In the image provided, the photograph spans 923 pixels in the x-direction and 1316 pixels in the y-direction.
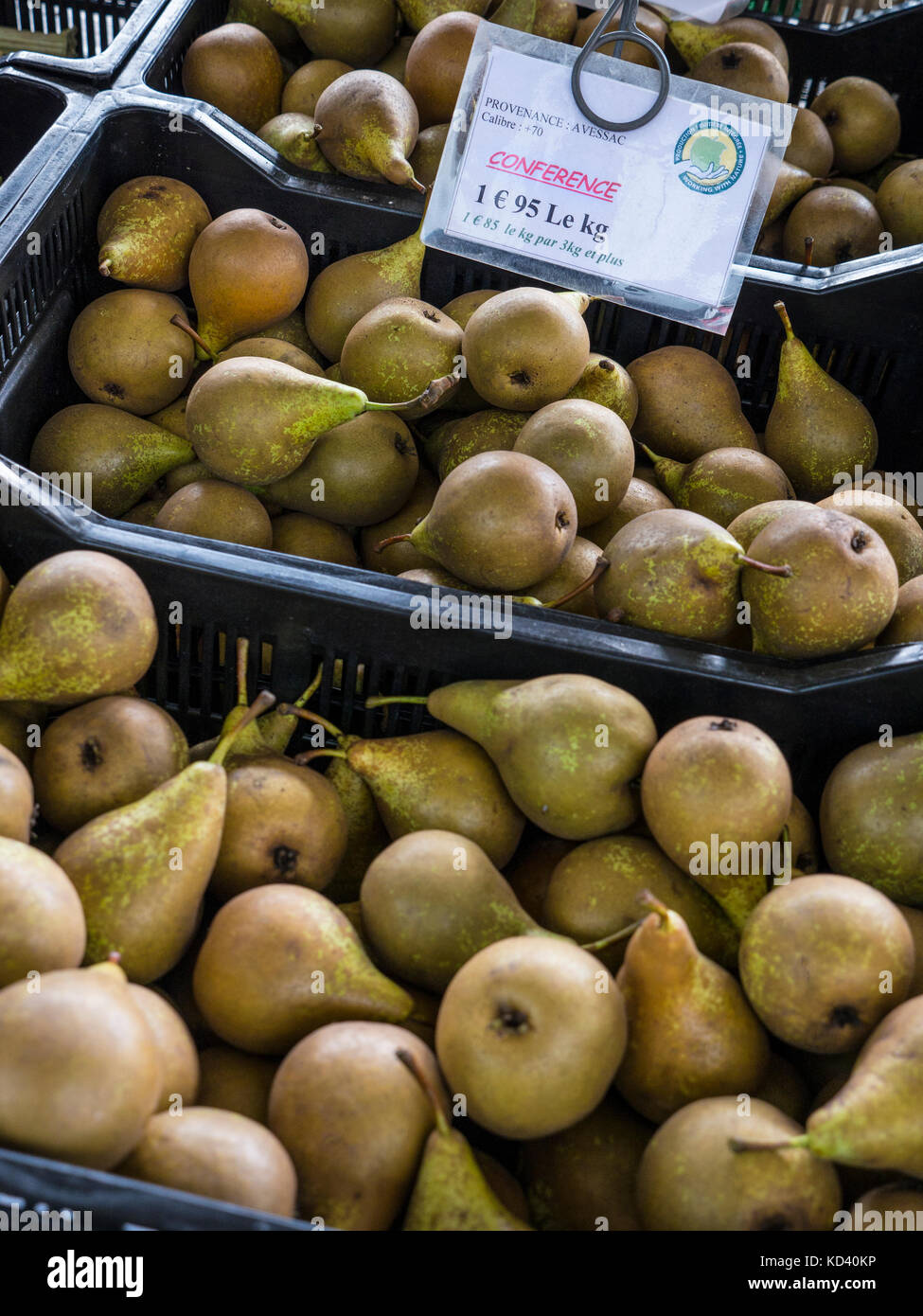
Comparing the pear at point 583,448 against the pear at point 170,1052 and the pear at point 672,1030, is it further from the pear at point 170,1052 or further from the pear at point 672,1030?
the pear at point 170,1052

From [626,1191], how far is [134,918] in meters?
0.59

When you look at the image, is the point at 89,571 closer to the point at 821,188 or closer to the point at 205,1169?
the point at 205,1169

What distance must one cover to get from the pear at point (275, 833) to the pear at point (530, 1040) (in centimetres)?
32

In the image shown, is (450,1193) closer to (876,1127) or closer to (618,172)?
(876,1127)

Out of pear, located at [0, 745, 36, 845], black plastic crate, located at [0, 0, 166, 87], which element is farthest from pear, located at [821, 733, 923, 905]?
black plastic crate, located at [0, 0, 166, 87]

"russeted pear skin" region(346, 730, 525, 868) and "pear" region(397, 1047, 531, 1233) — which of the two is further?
"russeted pear skin" region(346, 730, 525, 868)

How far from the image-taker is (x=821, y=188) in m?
2.29

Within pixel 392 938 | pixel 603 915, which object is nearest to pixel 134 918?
pixel 392 938

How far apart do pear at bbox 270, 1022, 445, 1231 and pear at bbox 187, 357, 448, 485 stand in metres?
0.91

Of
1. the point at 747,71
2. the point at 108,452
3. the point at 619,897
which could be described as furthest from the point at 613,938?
the point at 747,71

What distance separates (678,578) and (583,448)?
0.28 metres

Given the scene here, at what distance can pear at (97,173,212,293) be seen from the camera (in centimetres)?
192

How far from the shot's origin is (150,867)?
1216mm

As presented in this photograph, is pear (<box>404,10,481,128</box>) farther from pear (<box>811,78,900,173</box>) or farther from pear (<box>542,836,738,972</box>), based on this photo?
pear (<box>542,836,738,972</box>)
